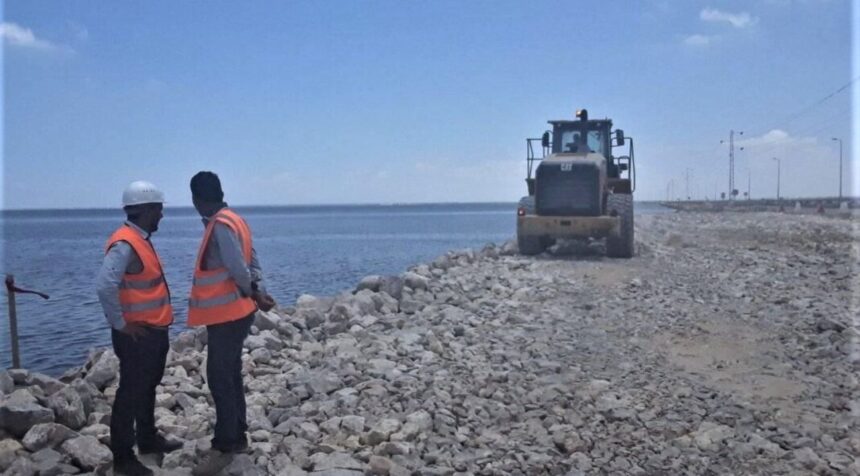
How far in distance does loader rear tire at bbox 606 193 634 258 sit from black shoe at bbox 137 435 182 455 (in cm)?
1172

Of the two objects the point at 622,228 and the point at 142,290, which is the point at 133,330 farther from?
the point at 622,228

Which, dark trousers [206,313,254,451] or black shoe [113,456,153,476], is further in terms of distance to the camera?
dark trousers [206,313,254,451]

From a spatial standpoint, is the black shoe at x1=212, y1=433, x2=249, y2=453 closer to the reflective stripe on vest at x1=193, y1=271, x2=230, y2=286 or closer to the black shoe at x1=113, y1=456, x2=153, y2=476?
the black shoe at x1=113, y1=456, x2=153, y2=476

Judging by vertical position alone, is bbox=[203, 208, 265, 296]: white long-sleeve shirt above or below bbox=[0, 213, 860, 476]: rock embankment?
above

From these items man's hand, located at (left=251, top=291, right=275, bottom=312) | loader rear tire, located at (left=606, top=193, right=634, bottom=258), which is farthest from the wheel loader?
man's hand, located at (left=251, top=291, right=275, bottom=312)

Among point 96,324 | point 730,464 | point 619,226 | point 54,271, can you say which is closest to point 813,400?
point 730,464

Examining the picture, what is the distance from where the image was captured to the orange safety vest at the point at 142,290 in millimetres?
4086

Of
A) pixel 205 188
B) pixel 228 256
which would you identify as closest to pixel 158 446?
pixel 228 256

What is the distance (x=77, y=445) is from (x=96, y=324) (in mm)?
9830

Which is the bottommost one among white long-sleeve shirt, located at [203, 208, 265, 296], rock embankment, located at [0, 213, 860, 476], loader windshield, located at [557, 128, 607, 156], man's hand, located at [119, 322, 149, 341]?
rock embankment, located at [0, 213, 860, 476]

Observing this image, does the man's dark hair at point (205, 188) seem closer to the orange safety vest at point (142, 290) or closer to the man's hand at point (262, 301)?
the orange safety vest at point (142, 290)

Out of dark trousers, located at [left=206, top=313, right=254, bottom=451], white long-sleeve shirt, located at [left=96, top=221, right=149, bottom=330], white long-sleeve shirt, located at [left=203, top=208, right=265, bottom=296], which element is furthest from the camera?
dark trousers, located at [left=206, top=313, right=254, bottom=451]

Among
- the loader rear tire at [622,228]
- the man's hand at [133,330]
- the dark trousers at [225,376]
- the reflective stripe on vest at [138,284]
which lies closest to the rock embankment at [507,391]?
the dark trousers at [225,376]

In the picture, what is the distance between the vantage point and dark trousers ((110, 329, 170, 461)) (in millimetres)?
4078
